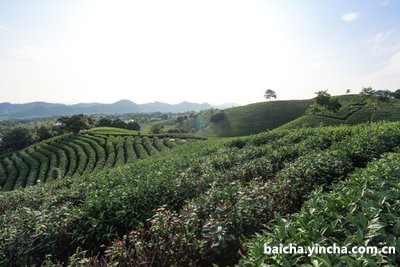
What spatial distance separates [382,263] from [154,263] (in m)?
3.20

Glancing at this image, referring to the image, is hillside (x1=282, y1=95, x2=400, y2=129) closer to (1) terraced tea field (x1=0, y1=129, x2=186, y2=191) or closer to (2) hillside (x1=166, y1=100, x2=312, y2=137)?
(2) hillside (x1=166, y1=100, x2=312, y2=137)

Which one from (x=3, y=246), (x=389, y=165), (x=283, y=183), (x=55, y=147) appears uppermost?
(x=389, y=165)

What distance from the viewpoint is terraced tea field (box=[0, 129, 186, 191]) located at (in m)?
56.8

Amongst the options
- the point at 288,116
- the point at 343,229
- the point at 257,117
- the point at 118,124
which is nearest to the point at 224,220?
the point at 343,229

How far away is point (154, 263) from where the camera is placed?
4.62m

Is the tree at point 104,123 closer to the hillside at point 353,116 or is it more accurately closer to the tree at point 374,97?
the hillside at point 353,116

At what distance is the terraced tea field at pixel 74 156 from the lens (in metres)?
56.8

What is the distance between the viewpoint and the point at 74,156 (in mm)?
62688

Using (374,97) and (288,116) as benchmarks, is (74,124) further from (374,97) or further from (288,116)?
(374,97)

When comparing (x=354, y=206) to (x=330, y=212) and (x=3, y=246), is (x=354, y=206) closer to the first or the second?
(x=330, y=212)

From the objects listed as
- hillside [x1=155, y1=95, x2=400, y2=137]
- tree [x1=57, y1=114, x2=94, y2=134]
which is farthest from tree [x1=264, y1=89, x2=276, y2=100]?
tree [x1=57, y1=114, x2=94, y2=134]

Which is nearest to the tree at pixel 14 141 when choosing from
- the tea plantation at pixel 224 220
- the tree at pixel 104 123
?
the tree at pixel 104 123

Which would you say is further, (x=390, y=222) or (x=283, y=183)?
(x=283, y=183)

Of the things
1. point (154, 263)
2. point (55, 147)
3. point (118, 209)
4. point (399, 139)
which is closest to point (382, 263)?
point (154, 263)
